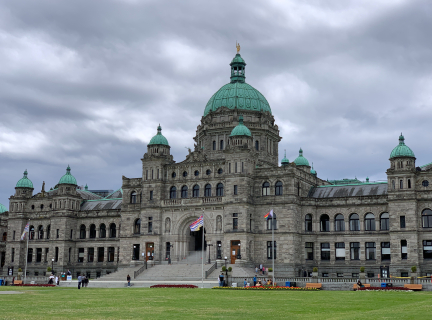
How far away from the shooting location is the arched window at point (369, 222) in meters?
90.9

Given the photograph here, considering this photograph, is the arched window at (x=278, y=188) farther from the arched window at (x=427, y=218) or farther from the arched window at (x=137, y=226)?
the arched window at (x=137, y=226)

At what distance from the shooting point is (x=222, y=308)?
38.5 meters

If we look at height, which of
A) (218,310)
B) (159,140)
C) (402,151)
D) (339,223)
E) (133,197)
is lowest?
(218,310)

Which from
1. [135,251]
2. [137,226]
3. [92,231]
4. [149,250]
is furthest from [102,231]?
[149,250]

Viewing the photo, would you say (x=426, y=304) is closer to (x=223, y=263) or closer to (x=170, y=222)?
(x=223, y=263)

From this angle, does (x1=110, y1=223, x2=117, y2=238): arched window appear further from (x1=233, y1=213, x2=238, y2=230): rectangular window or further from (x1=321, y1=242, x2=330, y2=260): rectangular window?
(x1=321, y1=242, x2=330, y2=260): rectangular window

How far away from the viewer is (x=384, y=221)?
90.1 meters

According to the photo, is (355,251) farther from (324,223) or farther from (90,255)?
(90,255)

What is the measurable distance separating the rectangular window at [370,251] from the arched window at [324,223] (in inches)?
271

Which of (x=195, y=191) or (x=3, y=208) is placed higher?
(x=3, y=208)

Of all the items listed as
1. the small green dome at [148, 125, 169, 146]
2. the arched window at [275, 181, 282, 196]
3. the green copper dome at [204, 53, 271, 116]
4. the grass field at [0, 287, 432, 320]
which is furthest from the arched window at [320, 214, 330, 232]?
the grass field at [0, 287, 432, 320]

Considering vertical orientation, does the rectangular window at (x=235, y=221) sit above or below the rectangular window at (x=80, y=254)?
above

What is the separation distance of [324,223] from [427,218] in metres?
16.0

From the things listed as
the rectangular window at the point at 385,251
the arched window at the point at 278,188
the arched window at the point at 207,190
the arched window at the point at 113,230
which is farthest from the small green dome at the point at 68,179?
the rectangular window at the point at 385,251
